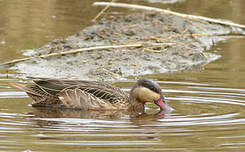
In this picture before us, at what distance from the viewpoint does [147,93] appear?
11203mm

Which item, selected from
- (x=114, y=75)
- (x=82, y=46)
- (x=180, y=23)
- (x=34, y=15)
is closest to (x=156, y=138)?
(x=114, y=75)

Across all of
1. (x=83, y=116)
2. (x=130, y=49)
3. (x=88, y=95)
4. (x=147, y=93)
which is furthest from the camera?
(x=130, y=49)

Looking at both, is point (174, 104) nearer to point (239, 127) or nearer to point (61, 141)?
point (239, 127)

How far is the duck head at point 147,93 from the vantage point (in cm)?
1101

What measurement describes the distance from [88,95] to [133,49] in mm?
4149

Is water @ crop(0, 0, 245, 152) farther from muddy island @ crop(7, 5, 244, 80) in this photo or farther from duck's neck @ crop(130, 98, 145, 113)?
muddy island @ crop(7, 5, 244, 80)

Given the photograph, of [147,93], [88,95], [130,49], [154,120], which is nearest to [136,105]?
[147,93]

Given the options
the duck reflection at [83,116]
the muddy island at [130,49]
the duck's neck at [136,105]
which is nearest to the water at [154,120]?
the duck reflection at [83,116]

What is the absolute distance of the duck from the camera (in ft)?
36.1

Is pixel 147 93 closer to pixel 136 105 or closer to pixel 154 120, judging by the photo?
pixel 136 105

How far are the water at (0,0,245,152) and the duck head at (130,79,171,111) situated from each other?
0.64 ft

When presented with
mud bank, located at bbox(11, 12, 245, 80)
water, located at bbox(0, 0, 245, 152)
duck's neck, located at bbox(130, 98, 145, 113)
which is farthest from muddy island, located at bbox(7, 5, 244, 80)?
duck's neck, located at bbox(130, 98, 145, 113)

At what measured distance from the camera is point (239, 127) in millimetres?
9375

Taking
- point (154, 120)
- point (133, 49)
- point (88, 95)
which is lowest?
point (154, 120)
